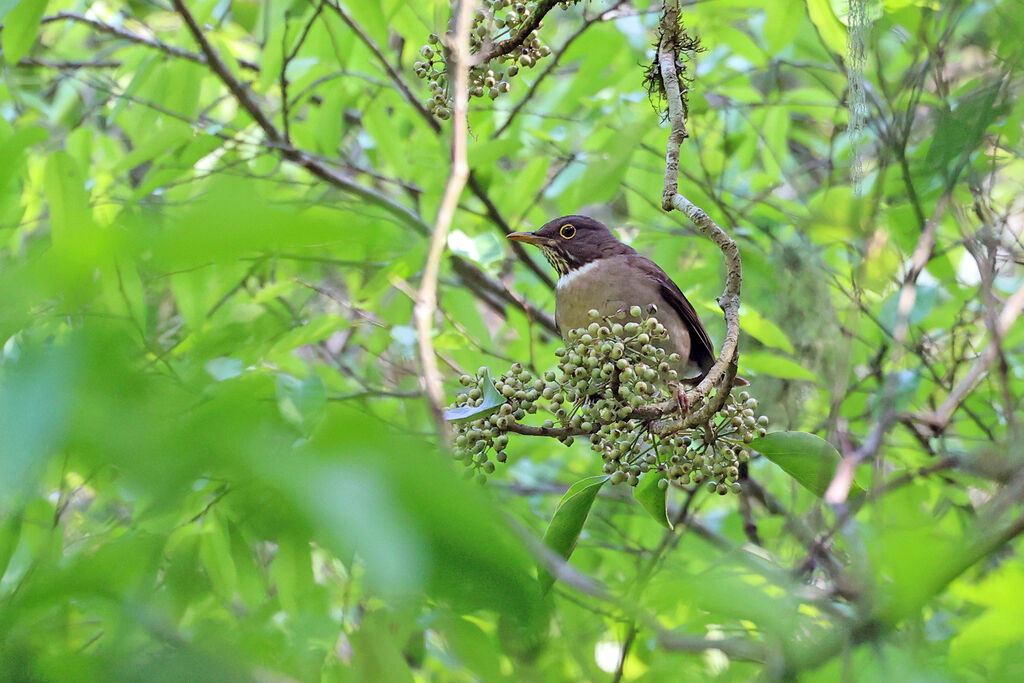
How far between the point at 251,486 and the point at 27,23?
3.73 metres

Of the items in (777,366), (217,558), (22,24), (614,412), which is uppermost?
(777,366)

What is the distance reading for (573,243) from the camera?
5070 mm

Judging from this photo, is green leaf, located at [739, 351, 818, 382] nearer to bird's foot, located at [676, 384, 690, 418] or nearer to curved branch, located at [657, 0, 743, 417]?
curved branch, located at [657, 0, 743, 417]

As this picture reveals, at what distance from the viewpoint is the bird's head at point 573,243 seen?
505 centimetres

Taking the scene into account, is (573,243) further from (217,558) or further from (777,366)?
(217,558)

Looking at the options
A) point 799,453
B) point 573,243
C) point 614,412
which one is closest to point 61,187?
point 614,412

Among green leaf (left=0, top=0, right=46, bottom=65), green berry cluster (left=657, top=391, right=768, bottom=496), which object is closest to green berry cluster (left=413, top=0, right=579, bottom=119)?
green berry cluster (left=657, top=391, right=768, bottom=496)

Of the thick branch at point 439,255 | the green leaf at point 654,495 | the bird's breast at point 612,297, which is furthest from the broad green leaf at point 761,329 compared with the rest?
the thick branch at point 439,255

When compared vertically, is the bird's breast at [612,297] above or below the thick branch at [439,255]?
above

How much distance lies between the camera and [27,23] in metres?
3.98

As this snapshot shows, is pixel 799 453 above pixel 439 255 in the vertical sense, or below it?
above

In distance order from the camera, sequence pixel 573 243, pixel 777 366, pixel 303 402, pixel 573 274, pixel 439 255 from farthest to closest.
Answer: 1. pixel 573 243
2. pixel 573 274
3. pixel 777 366
4. pixel 303 402
5. pixel 439 255

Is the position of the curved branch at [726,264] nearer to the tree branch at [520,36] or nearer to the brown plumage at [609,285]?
the tree branch at [520,36]

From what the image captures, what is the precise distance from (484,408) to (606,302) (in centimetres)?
208
